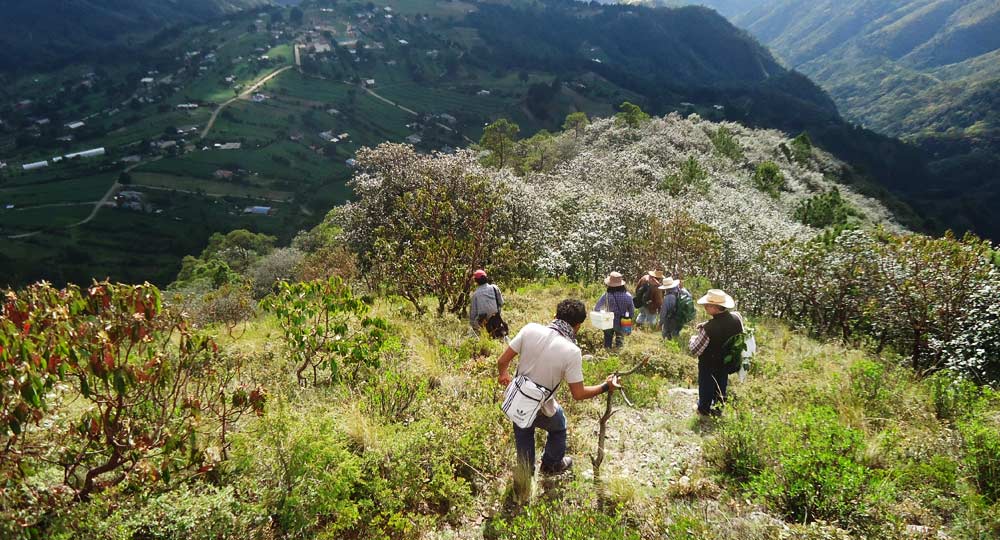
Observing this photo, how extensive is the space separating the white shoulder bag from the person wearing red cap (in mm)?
3835

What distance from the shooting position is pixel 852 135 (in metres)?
118

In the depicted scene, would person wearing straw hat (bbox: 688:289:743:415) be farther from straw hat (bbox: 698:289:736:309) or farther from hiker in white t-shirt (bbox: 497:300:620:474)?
hiker in white t-shirt (bbox: 497:300:620:474)

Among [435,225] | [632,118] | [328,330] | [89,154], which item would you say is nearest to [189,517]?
[328,330]

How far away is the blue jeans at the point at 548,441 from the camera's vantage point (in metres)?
4.61

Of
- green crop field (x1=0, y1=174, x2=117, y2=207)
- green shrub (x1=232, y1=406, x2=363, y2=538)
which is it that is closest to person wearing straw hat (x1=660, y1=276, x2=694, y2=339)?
green shrub (x1=232, y1=406, x2=363, y2=538)

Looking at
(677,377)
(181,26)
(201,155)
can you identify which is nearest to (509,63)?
(201,155)

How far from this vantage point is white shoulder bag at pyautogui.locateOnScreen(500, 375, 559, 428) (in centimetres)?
430

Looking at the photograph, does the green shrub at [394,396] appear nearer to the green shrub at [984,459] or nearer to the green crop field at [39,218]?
the green shrub at [984,459]

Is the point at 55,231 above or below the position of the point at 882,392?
below

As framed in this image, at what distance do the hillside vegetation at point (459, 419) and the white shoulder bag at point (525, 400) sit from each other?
0.73m

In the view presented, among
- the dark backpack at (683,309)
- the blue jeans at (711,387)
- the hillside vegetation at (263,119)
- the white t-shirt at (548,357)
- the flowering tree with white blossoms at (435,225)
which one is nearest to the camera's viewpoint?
the white t-shirt at (548,357)

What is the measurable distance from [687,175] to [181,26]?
23555cm

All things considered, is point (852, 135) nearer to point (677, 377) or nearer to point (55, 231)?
point (677, 377)

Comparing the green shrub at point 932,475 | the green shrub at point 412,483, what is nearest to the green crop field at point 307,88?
the green shrub at point 412,483
